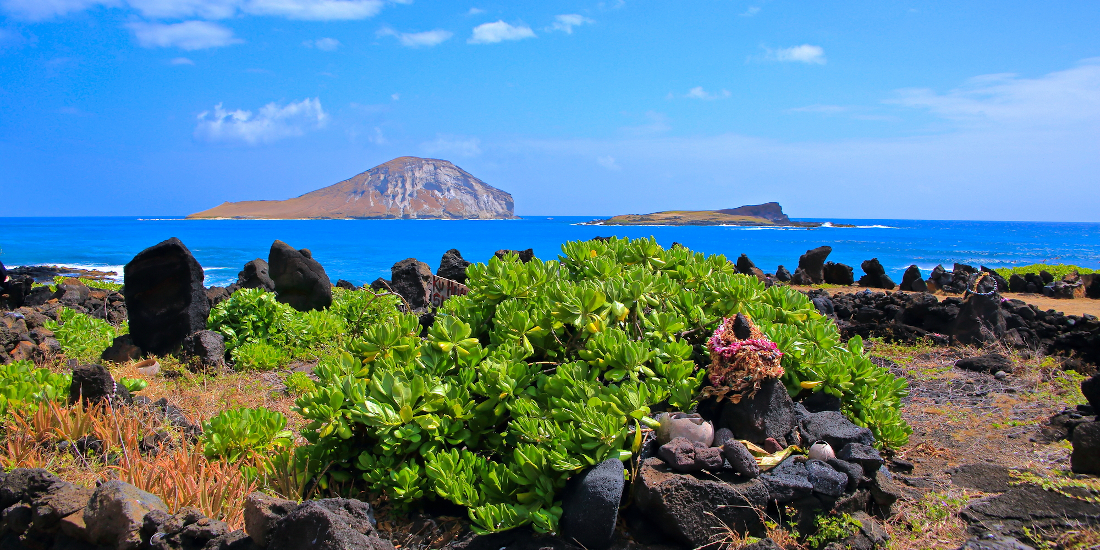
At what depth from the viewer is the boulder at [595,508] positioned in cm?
275

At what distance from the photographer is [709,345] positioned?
3.58m

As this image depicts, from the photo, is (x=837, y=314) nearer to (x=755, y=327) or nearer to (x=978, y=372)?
(x=978, y=372)

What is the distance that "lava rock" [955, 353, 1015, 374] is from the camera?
693 cm

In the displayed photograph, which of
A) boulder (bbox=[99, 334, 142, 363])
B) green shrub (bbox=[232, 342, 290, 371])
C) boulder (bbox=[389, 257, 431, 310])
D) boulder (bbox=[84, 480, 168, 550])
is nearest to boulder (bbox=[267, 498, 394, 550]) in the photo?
boulder (bbox=[84, 480, 168, 550])

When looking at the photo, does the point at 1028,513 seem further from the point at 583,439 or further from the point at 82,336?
the point at 82,336

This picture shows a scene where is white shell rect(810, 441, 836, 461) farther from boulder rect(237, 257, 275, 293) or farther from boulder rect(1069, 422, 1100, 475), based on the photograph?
boulder rect(237, 257, 275, 293)

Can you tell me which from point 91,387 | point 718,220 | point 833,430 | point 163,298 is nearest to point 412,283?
point 163,298

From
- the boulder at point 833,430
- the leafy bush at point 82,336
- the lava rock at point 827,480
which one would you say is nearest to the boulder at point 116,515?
the lava rock at point 827,480

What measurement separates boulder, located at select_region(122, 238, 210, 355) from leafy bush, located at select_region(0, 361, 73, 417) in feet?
10.9

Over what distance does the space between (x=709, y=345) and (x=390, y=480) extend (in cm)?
196

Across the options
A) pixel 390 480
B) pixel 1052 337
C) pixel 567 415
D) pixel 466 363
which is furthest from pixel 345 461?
pixel 1052 337

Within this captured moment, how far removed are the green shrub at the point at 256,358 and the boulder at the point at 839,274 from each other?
699 inches

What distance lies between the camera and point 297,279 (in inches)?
438

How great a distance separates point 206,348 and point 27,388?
2909mm
